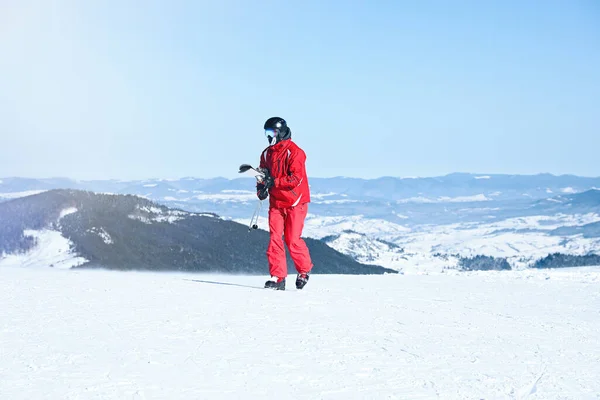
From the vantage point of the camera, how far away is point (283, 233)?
10.0 meters

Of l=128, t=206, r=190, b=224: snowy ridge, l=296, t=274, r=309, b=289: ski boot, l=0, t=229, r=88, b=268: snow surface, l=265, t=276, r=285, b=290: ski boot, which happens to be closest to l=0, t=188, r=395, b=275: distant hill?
l=128, t=206, r=190, b=224: snowy ridge

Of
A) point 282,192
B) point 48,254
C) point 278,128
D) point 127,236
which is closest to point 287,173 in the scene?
point 282,192

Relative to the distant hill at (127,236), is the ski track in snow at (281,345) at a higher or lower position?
higher

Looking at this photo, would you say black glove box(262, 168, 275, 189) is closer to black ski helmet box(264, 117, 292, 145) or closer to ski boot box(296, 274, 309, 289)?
black ski helmet box(264, 117, 292, 145)

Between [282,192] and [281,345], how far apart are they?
14.3ft

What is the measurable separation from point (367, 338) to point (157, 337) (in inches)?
75.0

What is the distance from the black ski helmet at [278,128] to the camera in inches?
385

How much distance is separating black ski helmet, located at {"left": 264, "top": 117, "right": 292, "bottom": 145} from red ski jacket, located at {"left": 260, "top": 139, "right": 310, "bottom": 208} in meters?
0.07

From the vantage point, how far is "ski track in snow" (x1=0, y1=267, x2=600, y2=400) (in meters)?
4.39

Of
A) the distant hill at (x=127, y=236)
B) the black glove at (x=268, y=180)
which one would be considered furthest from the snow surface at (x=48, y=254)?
the black glove at (x=268, y=180)

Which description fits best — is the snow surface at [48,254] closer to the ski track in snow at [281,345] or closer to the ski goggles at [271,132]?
the ski goggles at [271,132]

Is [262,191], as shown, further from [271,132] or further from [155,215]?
[155,215]

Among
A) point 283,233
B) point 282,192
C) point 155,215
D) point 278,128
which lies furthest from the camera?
point 155,215

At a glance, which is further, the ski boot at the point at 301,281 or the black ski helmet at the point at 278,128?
the ski boot at the point at 301,281
